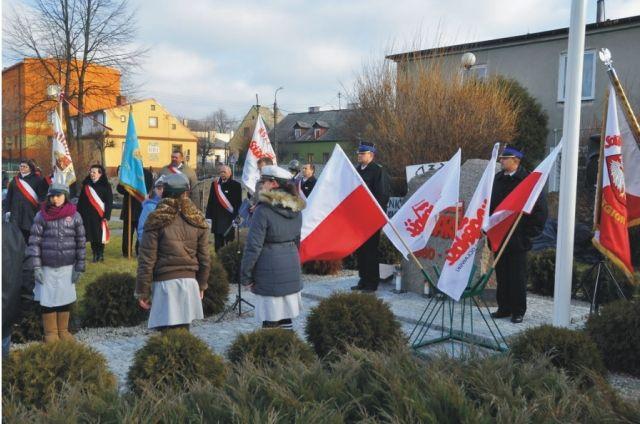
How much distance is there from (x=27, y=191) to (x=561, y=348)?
9.72 meters

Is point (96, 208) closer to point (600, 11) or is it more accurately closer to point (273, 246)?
point (273, 246)

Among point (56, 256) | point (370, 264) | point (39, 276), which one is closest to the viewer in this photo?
point (39, 276)

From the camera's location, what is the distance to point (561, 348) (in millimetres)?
4543

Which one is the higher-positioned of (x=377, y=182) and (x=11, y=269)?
(x=377, y=182)

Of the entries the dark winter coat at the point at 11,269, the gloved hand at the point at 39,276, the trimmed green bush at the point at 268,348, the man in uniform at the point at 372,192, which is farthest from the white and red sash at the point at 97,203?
the dark winter coat at the point at 11,269

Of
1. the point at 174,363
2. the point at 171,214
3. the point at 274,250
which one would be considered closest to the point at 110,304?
the point at 171,214

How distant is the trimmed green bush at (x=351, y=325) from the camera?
206 inches

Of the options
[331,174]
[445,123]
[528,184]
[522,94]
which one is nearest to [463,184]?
[528,184]

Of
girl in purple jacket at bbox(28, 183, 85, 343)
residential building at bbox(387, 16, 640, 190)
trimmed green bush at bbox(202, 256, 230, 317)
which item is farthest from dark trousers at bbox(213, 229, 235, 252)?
residential building at bbox(387, 16, 640, 190)

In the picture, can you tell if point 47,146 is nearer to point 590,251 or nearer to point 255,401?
point 590,251

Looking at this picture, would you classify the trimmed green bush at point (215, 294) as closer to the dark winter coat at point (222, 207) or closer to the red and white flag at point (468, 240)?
the red and white flag at point (468, 240)

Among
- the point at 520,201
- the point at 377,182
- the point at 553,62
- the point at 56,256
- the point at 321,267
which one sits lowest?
the point at 321,267

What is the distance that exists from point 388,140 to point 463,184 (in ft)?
33.2

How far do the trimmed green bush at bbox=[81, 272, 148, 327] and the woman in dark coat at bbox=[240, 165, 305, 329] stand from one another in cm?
221
